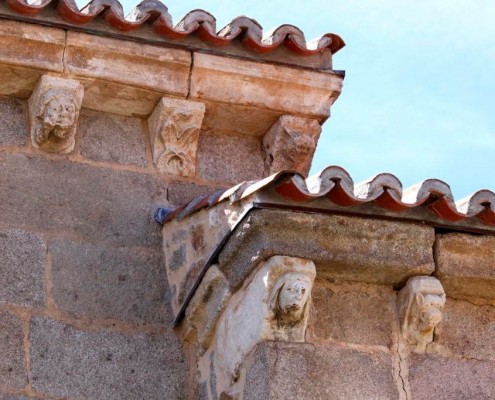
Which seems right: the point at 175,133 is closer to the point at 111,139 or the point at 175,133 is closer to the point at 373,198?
the point at 111,139

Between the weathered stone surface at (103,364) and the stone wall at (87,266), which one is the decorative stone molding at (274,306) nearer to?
the weathered stone surface at (103,364)

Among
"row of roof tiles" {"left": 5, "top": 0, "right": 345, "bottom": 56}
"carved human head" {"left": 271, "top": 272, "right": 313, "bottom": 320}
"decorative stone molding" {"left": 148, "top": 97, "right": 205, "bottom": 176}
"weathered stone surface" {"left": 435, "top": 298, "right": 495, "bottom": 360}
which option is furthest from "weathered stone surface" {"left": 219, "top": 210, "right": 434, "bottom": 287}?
"row of roof tiles" {"left": 5, "top": 0, "right": 345, "bottom": 56}

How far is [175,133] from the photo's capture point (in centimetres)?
824

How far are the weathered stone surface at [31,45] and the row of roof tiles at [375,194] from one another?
3.99 feet

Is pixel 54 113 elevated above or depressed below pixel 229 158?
above

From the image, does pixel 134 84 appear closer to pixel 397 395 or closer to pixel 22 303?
pixel 22 303

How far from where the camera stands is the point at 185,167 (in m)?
8.26

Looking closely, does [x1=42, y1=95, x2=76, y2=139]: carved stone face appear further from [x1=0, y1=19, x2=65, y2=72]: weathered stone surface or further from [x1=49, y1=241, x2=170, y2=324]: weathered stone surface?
[x1=49, y1=241, x2=170, y2=324]: weathered stone surface

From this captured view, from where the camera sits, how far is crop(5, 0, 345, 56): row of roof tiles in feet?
26.1

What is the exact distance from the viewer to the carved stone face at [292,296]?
6912mm

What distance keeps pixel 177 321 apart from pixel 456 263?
1.31 m

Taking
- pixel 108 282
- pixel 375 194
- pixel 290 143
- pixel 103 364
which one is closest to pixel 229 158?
pixel 290 143

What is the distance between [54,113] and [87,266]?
2.48ft

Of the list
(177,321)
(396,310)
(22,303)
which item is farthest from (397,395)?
(22,303)
